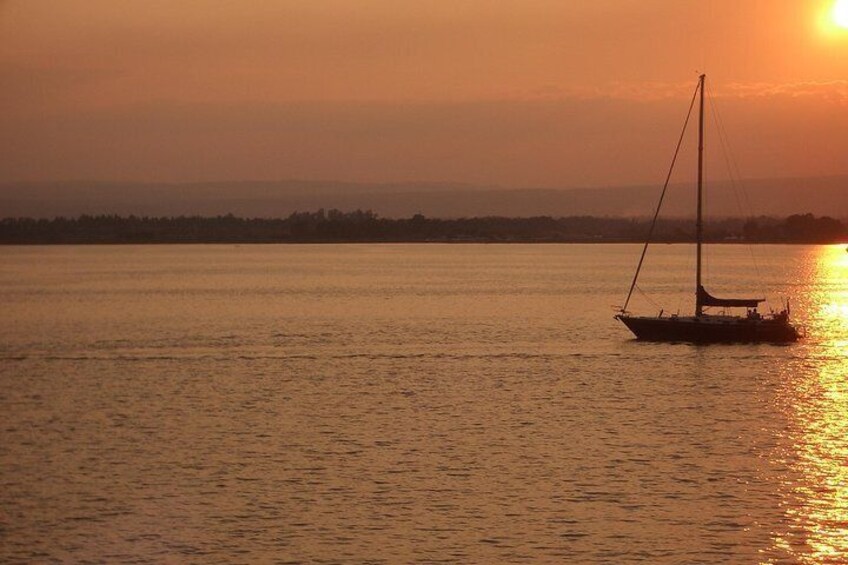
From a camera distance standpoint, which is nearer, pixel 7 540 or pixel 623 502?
pixel 7 540

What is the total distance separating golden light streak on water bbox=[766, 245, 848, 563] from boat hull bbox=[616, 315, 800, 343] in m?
1.98

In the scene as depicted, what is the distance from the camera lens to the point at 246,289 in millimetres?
137750

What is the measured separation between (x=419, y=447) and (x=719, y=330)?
31084mm

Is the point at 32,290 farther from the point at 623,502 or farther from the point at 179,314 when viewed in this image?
the point at 623,502

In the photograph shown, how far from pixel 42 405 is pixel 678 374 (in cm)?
2607

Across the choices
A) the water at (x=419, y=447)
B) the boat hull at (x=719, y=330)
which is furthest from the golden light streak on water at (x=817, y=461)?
the boat hull at (x=719, y=330)

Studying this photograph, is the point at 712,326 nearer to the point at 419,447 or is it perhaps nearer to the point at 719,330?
the point at 719,330

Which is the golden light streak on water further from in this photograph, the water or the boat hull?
the boat hull

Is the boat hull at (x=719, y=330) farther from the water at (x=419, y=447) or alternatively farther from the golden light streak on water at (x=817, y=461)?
the golden light streak on water at (x=817, y=461)

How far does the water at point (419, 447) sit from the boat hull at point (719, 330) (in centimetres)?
80

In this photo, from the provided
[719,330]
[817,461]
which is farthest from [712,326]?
[817,461]

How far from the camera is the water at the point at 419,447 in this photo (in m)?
25.1

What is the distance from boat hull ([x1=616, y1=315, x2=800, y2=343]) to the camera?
61.8 m

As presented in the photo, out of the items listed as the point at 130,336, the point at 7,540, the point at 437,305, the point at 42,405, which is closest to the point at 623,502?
the point at 7,540
